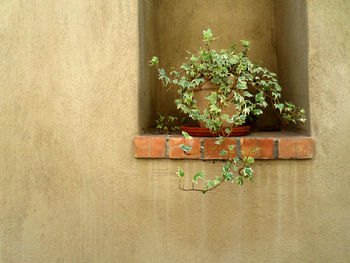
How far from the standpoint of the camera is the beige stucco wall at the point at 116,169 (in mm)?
1316

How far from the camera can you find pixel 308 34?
134cm

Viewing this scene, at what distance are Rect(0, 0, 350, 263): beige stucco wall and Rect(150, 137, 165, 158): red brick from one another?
0.21 feet

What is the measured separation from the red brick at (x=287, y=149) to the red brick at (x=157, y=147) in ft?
1.81

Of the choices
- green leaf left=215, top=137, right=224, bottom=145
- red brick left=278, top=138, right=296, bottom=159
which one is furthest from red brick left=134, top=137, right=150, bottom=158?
red brick left=278, top=138, right=296, bottom=159

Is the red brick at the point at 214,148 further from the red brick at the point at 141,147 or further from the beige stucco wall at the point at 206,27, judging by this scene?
the beige stucco wall at the point at 206,27

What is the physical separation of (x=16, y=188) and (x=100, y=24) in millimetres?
967

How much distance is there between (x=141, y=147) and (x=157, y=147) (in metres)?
0.08

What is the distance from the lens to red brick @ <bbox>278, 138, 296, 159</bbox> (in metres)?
1.31

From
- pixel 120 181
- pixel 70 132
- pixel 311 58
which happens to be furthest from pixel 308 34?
pixel 70 132

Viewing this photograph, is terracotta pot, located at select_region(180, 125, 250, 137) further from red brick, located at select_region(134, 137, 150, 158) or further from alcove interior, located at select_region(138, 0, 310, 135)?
alcove interior, located at select_region(138, 0, 310, 135)

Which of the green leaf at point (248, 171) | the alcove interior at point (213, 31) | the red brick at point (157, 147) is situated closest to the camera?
the green leaf at point (248, 171)

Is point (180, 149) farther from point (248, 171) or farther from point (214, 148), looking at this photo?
point (248, 171)

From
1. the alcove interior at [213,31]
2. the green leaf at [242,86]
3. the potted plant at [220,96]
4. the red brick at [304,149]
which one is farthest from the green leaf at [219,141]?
the alcove interior at [213,31]

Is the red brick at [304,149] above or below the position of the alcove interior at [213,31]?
below
